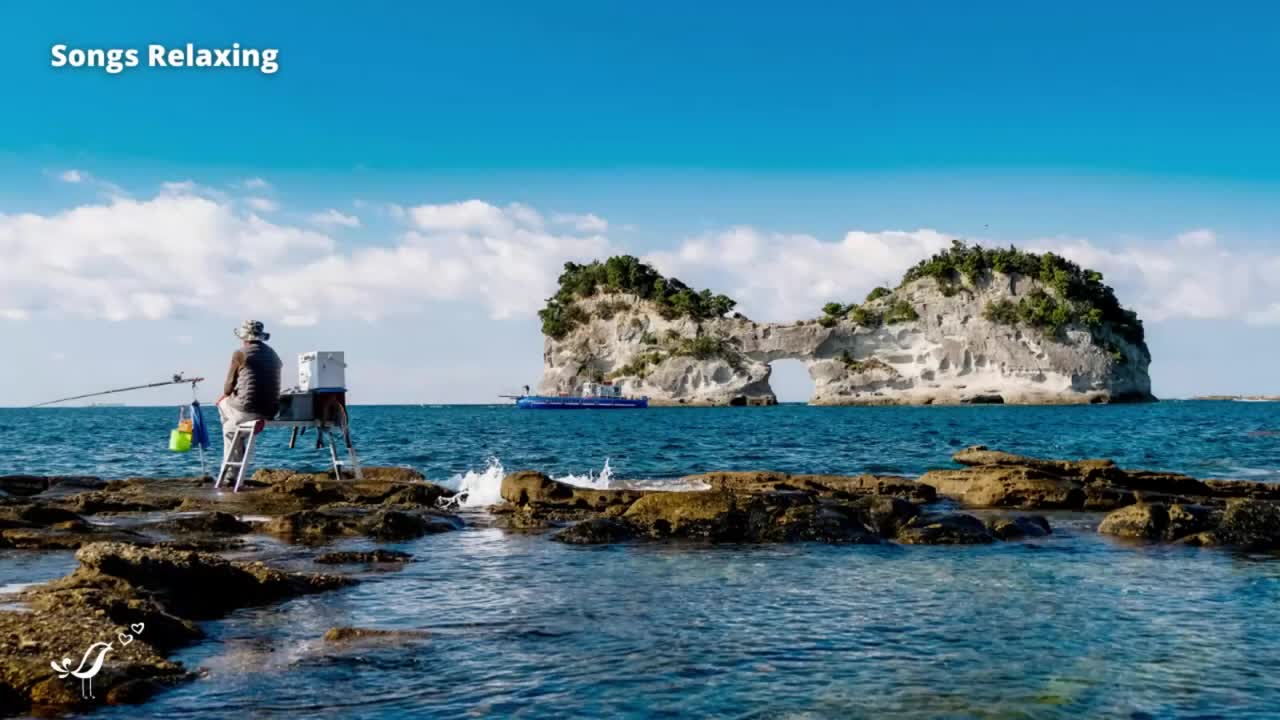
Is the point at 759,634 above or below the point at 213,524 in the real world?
below

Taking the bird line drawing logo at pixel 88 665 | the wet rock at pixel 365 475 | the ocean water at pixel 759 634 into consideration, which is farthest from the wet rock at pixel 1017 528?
the bird line drawing logo at pixel 88 665

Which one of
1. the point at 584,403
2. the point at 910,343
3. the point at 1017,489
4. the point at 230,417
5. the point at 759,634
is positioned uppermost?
the point at 910,343

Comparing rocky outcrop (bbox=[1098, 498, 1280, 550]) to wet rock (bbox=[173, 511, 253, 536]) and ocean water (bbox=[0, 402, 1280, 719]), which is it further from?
wet rock (bbox=[173, 511, 253, 536])

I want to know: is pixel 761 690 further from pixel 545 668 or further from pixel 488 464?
pixel 488 464

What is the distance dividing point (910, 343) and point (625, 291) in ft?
139

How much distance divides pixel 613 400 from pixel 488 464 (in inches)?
3900

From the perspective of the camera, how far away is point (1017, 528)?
16.4m

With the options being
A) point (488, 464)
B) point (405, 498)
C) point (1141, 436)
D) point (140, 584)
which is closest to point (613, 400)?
point (1141, 436)

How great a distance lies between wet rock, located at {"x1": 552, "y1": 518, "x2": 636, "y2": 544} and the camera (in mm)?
15258

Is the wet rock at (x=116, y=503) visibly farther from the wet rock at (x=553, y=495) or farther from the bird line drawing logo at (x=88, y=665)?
the bird line drawing logo at (x=88, y=665)

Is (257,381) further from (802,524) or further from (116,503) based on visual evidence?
(802,524)

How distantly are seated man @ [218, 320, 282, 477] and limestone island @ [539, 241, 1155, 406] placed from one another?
117172 mm

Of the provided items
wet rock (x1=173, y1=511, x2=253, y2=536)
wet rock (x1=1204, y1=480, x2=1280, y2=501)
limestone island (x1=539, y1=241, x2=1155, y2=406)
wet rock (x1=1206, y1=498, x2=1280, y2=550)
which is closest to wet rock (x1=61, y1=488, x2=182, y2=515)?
wet rock (x1=173, y1=511, x2=253, y2=536)

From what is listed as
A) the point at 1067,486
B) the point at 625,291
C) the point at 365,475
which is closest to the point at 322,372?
the point at 365,475
